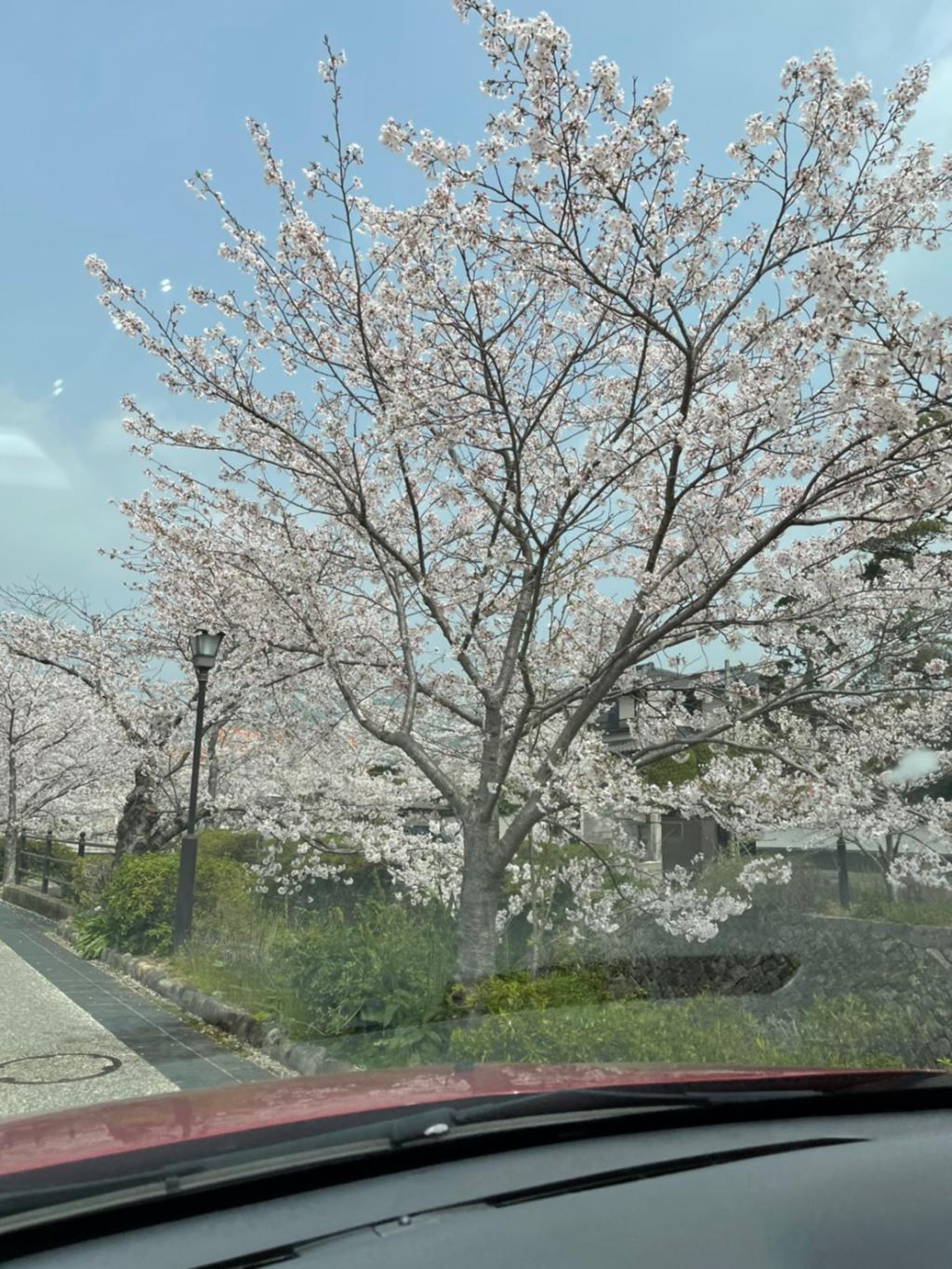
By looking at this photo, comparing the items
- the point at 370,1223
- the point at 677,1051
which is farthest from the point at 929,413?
the point at 370,1223

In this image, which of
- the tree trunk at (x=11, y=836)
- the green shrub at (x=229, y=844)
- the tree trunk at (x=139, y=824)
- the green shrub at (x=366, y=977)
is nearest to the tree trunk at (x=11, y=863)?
the tree trunk at (x=11, y=836)

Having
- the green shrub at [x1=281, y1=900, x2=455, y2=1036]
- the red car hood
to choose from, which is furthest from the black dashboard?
the green shrub at [x1=281, y1=900, x2=455, y2=1036]

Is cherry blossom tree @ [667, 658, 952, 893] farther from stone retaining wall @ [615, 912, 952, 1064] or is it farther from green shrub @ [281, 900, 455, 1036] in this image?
green shrub @ [281, 900, 455, 1036]

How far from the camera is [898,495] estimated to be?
5730 mm

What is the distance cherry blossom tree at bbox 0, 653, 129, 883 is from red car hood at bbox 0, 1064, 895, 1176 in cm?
1972

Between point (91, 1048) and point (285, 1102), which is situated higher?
point (285, 1102)

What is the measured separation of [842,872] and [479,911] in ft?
18.6

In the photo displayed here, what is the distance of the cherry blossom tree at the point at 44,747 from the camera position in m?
22.4

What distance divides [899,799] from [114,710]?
35.5 ft

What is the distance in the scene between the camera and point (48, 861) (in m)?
19.8

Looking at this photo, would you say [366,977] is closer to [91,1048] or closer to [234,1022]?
[234,1022]

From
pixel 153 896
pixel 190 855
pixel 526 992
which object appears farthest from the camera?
pixel 153 896

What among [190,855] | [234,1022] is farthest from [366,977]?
[190,855]

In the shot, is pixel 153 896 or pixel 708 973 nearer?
pixel 708 973
